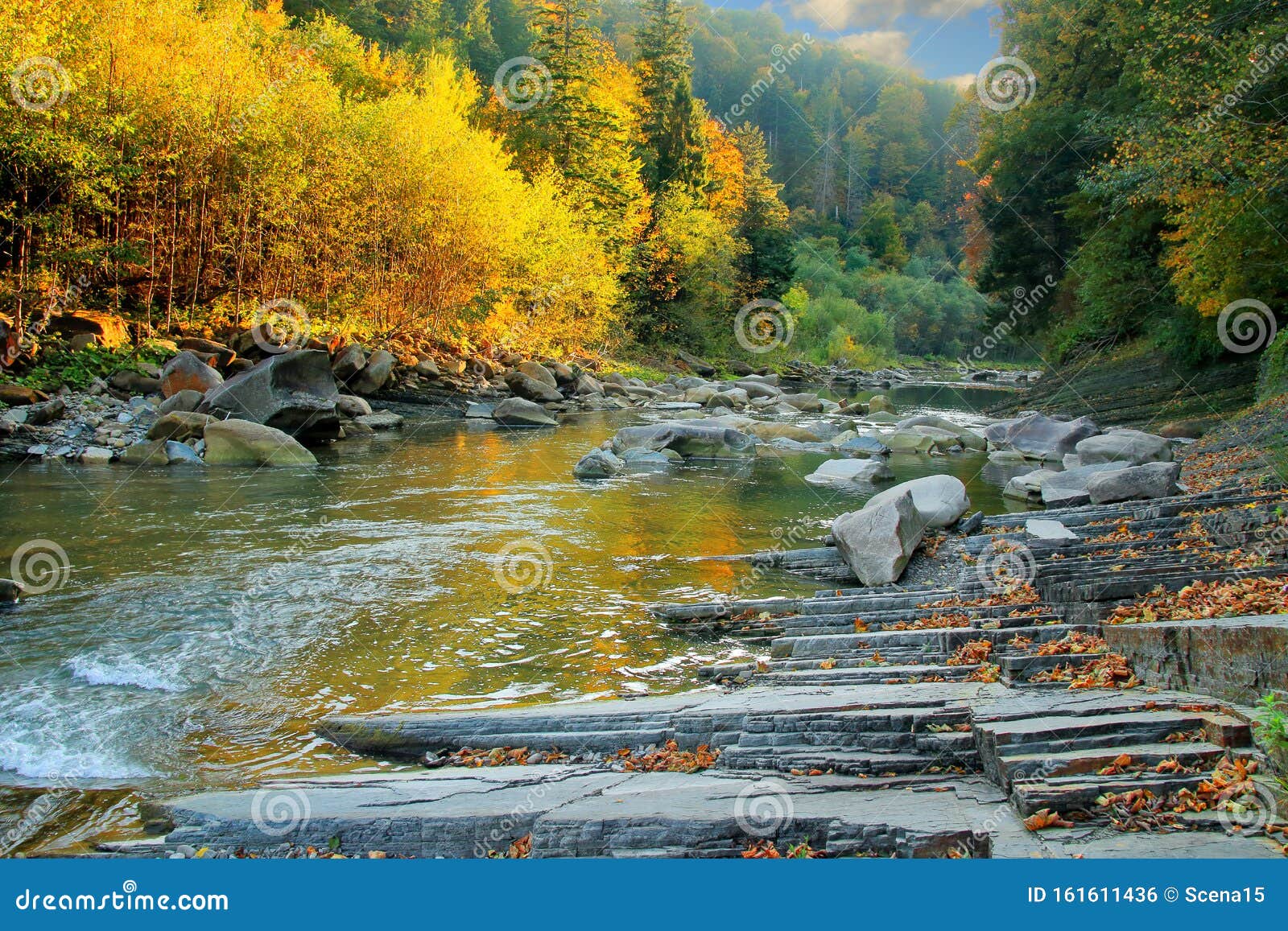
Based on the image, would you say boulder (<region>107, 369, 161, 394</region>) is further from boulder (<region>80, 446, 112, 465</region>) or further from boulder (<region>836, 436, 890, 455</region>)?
boulder (<region>836, 436, 890, 455</region>)

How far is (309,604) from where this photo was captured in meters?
9.14

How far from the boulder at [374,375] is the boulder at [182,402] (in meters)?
7.20

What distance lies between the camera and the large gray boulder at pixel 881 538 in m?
9.56

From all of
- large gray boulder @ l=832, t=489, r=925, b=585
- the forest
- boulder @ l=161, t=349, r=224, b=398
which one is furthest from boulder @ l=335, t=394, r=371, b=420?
large gray boulder @ l=832, t=489, r=925, b=585

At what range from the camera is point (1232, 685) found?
448 cm

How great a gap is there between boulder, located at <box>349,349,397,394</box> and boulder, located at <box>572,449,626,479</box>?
11.5 meters

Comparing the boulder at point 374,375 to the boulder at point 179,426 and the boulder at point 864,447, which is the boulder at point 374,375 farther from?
the boulder at point 864,447

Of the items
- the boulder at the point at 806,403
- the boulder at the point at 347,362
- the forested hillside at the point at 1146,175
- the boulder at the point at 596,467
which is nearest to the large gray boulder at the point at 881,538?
the boulder at the point at 596,467

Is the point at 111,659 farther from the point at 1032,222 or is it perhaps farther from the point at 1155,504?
the point at 1032,222

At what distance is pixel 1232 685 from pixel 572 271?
37388 millimetres

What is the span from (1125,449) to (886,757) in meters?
13.6

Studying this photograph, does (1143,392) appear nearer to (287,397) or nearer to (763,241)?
(287,397)

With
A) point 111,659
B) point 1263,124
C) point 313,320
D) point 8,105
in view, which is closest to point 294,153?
point 313,320

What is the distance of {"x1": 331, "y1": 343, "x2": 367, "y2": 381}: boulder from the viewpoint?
25953 millimetres
